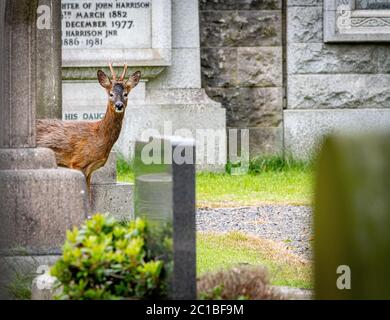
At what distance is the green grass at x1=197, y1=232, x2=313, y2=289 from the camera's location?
809 centimetres

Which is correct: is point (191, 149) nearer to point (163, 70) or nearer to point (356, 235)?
point (356, 235)

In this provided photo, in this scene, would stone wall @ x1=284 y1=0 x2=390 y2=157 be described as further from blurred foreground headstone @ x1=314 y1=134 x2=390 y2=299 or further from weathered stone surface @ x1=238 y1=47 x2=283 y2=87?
blurred foreground headstone @ x1=314 y1=134 x2=390 y2=299

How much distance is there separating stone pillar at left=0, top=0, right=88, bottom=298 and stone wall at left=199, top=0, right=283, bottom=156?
751cm

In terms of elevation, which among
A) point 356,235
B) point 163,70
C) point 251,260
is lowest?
point 251,260

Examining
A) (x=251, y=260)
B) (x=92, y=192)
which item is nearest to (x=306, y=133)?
(x=92, y=192)

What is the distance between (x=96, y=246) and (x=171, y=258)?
49cm

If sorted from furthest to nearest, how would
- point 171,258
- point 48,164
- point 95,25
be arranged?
point 95,25
point 48,164
point 171,258

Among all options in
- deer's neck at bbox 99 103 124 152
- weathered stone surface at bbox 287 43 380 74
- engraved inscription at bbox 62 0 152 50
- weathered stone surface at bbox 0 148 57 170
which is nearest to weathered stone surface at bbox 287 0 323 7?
weathered stone surface at bbox 287 43 380 74

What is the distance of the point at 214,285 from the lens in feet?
18.3

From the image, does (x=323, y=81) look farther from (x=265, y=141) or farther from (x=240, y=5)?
(x=240, y=5)

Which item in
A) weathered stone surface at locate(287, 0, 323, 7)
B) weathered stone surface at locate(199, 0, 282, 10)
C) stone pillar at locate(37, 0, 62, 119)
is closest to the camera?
stone pillar at locate(37, 0, 62, 119)

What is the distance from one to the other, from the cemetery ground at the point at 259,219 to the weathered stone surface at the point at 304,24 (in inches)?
60.3

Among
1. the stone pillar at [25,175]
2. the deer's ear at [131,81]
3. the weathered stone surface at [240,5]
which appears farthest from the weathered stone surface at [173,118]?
the stone pillar at [25,175]

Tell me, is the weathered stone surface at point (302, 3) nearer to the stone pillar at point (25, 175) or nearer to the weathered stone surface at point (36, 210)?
the stone pillar at point (25, 175)
